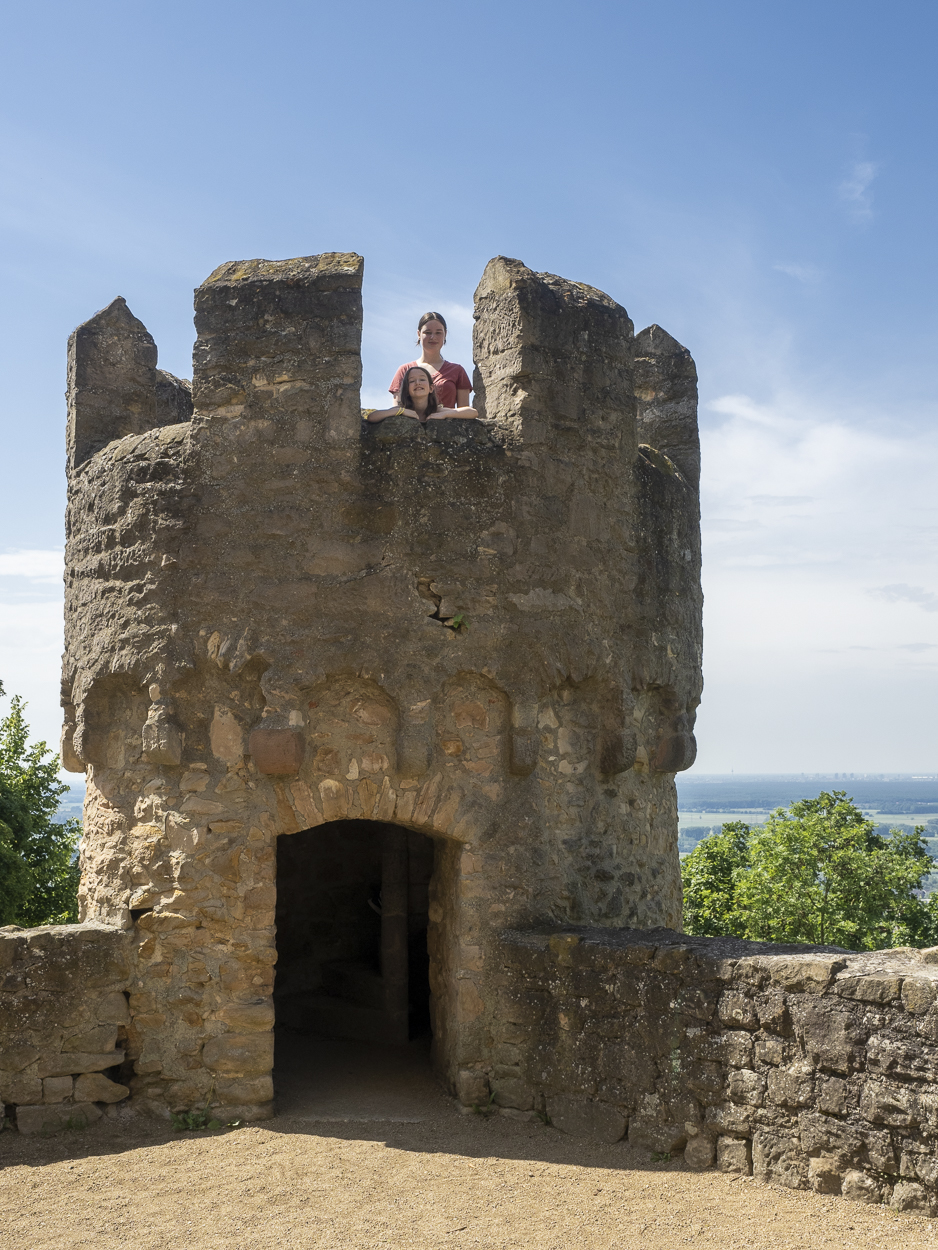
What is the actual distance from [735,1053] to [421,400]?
4.02m

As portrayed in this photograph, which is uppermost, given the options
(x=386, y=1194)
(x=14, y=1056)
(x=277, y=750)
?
(x=277, y=750)

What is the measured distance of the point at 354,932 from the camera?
9.68 m

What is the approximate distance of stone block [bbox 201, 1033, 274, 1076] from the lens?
609 cm

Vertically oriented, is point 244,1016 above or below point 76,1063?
above

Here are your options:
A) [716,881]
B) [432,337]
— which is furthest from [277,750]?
[716,881]

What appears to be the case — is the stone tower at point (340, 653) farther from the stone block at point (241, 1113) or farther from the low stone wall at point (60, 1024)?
the low stone wall at point (60, 1024)

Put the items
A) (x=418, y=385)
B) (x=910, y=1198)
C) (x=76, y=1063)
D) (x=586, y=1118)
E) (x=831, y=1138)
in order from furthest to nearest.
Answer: (x=418, y=385) → (x=76, y=1063) → (x=586, y=1118) → (x=831, y=1138) → (x=910, y=1198)

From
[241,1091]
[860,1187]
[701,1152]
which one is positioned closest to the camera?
[860,1187]

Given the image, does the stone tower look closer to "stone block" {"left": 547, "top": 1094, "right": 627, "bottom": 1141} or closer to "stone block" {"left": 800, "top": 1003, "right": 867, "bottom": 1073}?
"stone block" {"left": 547, "top": 1094, "right": 627, "bottom": 1141}

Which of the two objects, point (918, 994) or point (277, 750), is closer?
point (918, 994)

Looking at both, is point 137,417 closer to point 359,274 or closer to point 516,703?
point 359,274

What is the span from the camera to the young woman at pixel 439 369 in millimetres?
7188

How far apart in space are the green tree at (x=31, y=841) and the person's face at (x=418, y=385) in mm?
8332

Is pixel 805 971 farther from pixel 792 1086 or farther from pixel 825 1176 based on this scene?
pixel 825 1176
